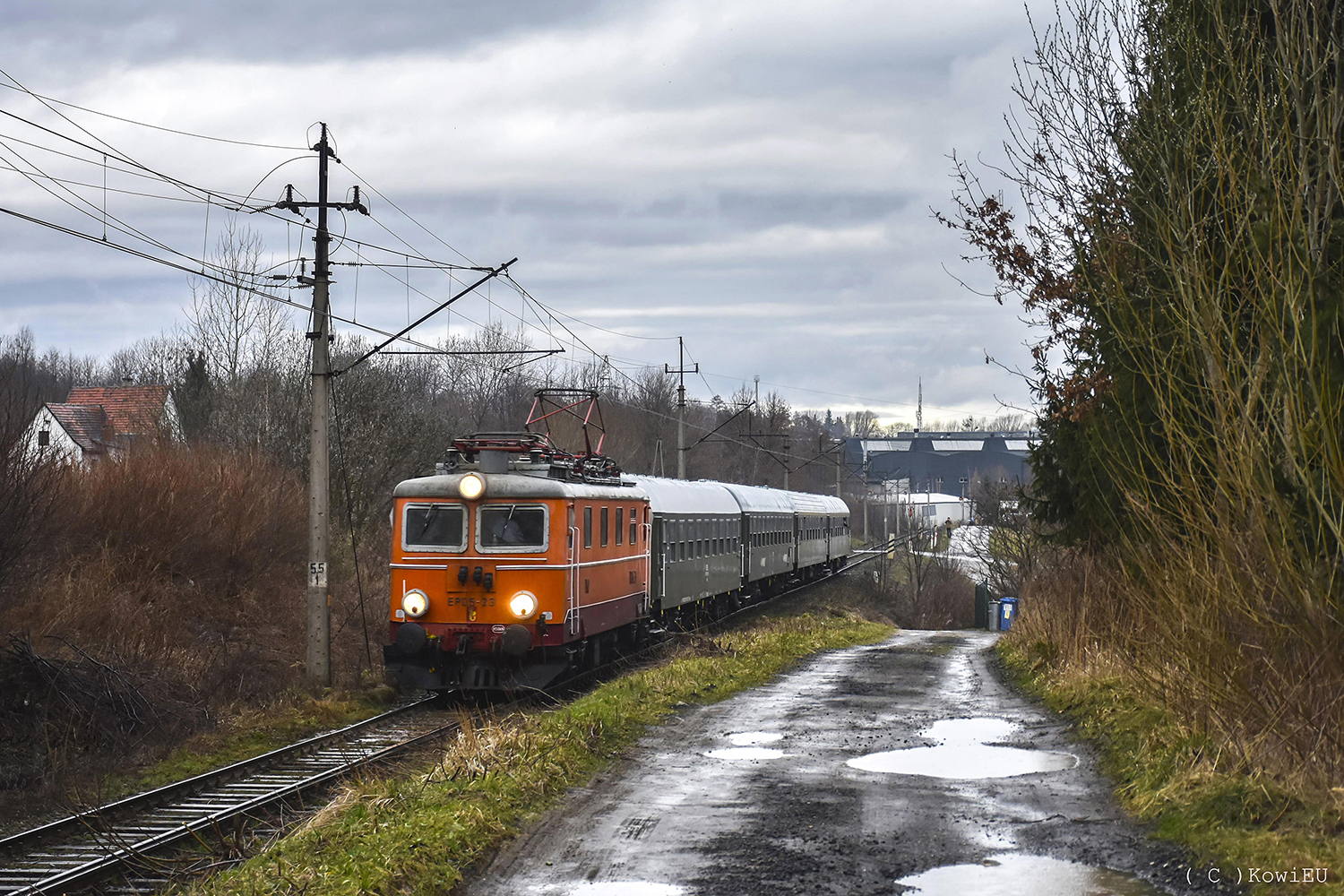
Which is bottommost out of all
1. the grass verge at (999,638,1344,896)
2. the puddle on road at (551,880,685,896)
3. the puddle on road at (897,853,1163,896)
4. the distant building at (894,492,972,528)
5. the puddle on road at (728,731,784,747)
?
the puddle on road at (728,731,784,747)

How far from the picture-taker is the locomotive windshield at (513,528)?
16.5 meters

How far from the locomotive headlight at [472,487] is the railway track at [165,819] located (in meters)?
3.19

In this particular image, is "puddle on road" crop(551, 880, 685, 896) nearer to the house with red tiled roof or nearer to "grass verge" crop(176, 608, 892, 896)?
"grass verge" crop(176, 608, 892, 896)

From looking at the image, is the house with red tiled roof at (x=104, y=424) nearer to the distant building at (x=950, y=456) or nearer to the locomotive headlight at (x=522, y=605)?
the locomotive headlight at (x=522, y=605)

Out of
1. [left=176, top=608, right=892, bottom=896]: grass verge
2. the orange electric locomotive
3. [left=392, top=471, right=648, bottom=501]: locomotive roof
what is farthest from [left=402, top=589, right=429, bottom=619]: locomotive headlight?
[left=176, top=608, right=892, bottom=896]: grass verge

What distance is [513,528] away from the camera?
16.6 metres

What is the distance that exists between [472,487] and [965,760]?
25.6 feet

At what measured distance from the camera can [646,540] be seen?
72.5ft

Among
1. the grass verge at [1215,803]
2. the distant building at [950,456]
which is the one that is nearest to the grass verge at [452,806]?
the grass verge at [1215,803]

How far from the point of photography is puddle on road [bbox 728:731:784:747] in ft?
39.1

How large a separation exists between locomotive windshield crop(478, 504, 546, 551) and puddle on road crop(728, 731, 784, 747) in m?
4.83

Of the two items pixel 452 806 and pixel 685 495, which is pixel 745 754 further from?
pixel 685 495

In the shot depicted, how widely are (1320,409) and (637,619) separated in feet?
51.1

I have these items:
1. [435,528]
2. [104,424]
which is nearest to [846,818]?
[435,528]
